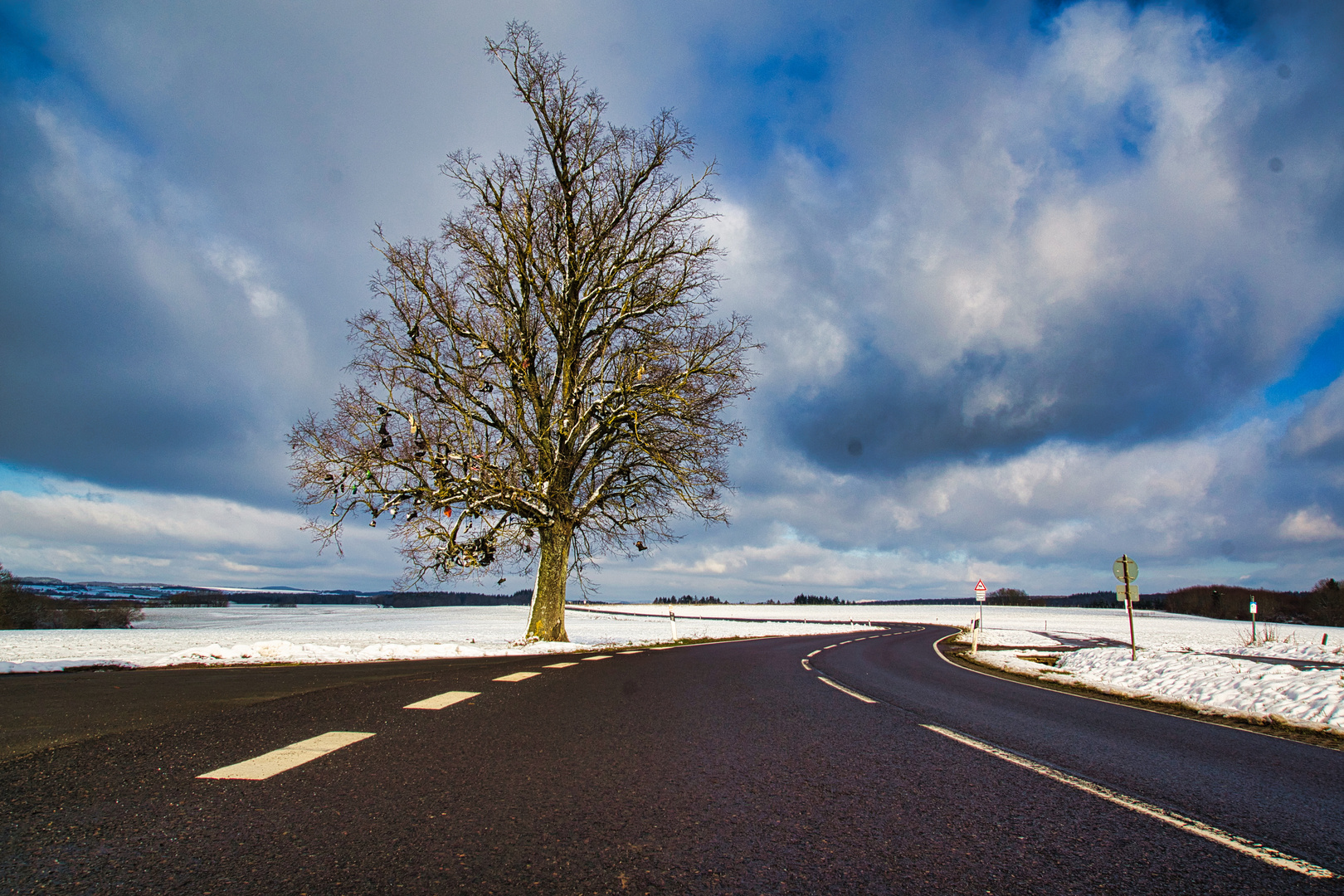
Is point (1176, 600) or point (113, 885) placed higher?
point (113, 885)

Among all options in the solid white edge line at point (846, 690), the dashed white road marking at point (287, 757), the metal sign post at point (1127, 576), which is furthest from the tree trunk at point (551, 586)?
the metal sign post at point (1127, 576)

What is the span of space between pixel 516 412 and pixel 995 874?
16.5 meters

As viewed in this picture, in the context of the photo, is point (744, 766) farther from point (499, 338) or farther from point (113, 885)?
point (499, 338)

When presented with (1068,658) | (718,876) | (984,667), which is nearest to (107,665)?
(718,876)

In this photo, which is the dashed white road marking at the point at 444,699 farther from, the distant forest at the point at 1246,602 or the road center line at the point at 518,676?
the distant forest at the point at 1246,602

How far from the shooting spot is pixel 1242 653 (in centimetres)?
2539

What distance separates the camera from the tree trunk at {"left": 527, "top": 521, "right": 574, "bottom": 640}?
18109 mm

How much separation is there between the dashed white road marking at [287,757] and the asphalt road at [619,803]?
12cm

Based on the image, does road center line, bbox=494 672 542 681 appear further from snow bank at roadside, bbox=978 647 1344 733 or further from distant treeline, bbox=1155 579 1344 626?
distant treeline, bbox=1155 579 1344 626

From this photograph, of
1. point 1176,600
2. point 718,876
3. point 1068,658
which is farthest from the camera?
point 1176,600

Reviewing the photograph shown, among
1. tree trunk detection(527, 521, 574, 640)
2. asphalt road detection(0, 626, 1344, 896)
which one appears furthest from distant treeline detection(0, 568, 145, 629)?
asphalt road detection(0, 626, 1344, 896)

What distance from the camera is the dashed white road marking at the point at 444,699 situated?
5.58 meters

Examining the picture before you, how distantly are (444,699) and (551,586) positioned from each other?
12439 mm

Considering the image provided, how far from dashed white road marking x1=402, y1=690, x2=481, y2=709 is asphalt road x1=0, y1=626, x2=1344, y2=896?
0.16 meters
